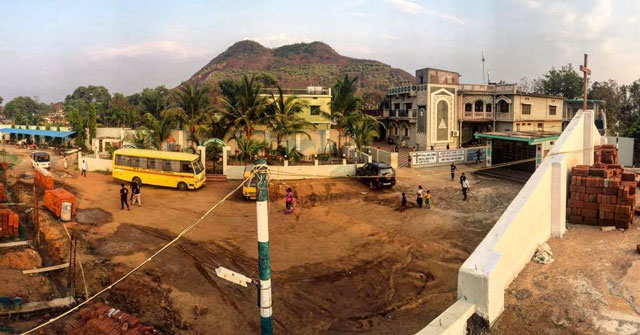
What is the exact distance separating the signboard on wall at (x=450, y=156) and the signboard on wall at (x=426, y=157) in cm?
47

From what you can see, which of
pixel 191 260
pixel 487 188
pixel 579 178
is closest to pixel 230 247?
pixel 191 260

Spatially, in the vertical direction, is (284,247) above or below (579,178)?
below

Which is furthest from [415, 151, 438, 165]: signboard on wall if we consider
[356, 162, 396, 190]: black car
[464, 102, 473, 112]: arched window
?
[464, 102, 473, 112]: arched window

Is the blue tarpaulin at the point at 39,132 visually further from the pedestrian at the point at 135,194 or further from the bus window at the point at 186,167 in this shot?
the pedestrian at the point at 135,194

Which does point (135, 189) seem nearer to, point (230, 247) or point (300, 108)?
point (230, 247)

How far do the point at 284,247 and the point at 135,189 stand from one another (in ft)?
30.1

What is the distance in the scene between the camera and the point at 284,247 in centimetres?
1554

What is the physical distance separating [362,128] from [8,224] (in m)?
21.5

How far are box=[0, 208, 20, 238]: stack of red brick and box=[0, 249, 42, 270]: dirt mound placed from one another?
259cm

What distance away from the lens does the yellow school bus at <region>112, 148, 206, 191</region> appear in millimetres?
23953

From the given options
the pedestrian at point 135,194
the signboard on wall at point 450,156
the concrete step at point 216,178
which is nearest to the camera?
the pedestrian at point 135,194

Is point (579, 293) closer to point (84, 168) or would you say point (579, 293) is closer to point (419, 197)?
point (419, 197)

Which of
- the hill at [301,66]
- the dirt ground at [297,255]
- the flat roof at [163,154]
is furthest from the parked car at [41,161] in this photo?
the hill at [301,66]

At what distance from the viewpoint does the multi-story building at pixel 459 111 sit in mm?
39312
